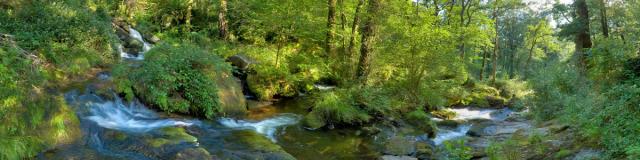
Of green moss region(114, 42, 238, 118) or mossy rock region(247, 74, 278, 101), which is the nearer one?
green moss region(114, 42, 238, 118)

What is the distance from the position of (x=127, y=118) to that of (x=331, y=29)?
8.49 meters

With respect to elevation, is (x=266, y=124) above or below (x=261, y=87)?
below

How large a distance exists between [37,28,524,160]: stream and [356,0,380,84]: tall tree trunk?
2.69 metres

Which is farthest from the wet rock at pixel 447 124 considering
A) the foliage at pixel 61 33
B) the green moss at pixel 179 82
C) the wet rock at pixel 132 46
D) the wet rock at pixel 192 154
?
the wet rock at pixel 132 46

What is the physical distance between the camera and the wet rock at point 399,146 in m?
8.64

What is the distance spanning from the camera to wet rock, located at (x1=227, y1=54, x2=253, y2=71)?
45.1ft

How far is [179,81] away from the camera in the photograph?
9969 mm

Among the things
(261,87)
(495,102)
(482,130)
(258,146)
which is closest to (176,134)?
(258,146)

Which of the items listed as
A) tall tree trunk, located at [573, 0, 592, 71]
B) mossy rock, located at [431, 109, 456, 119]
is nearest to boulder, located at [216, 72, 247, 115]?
mossy rock, located at [431, 109, 456, 119]

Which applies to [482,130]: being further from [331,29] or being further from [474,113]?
[331,29]

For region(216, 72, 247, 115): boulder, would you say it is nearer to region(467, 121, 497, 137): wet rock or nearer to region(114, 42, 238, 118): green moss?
region(114, 42, 238, 118): green moss

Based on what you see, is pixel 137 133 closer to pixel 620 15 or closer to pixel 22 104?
pixel 22 104

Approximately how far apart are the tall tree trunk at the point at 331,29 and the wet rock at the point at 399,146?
20.3 feet

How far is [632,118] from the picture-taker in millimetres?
5742
